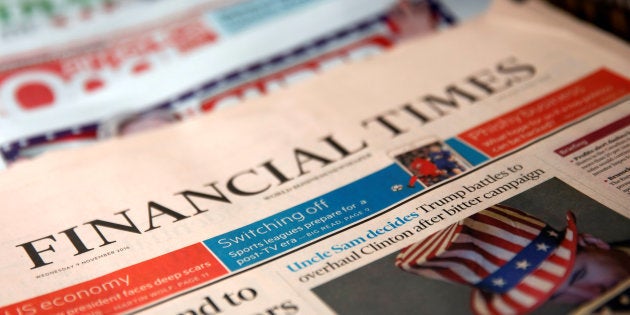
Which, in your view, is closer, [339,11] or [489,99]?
[489,99]

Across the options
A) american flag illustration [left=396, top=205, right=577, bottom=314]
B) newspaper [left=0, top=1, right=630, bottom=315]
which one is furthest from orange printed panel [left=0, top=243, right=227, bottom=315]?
american flag illustration [left=396, top=205, right=577, bottom=314]

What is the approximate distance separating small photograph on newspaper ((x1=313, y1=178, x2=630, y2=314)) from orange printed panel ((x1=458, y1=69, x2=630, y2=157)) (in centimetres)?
6

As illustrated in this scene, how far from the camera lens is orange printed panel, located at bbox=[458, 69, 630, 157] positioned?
50cm

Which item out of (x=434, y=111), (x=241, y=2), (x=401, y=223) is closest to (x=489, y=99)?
(x=434, y=111)

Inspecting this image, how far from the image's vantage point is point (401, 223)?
45 cm

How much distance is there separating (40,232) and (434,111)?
11.6 inches

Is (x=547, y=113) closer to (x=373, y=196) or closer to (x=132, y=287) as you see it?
(x=373, y=196)

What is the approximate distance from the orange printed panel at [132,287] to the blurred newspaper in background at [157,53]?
0.19 meters

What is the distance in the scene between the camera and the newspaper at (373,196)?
0.41m

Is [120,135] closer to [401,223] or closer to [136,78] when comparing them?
[136,78]

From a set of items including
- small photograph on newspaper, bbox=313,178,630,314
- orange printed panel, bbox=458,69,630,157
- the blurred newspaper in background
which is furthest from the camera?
the blurred newspaper in background

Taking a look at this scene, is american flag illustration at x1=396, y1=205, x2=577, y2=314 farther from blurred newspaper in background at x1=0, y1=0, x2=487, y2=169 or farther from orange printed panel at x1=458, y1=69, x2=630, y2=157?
blurred newspaper in background at x1=0, y1=0, x2=487, y2=169

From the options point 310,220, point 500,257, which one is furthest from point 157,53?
point 500,257

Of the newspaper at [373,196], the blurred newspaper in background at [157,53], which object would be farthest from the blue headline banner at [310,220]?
the blurred newspaper in background at [157,53]
